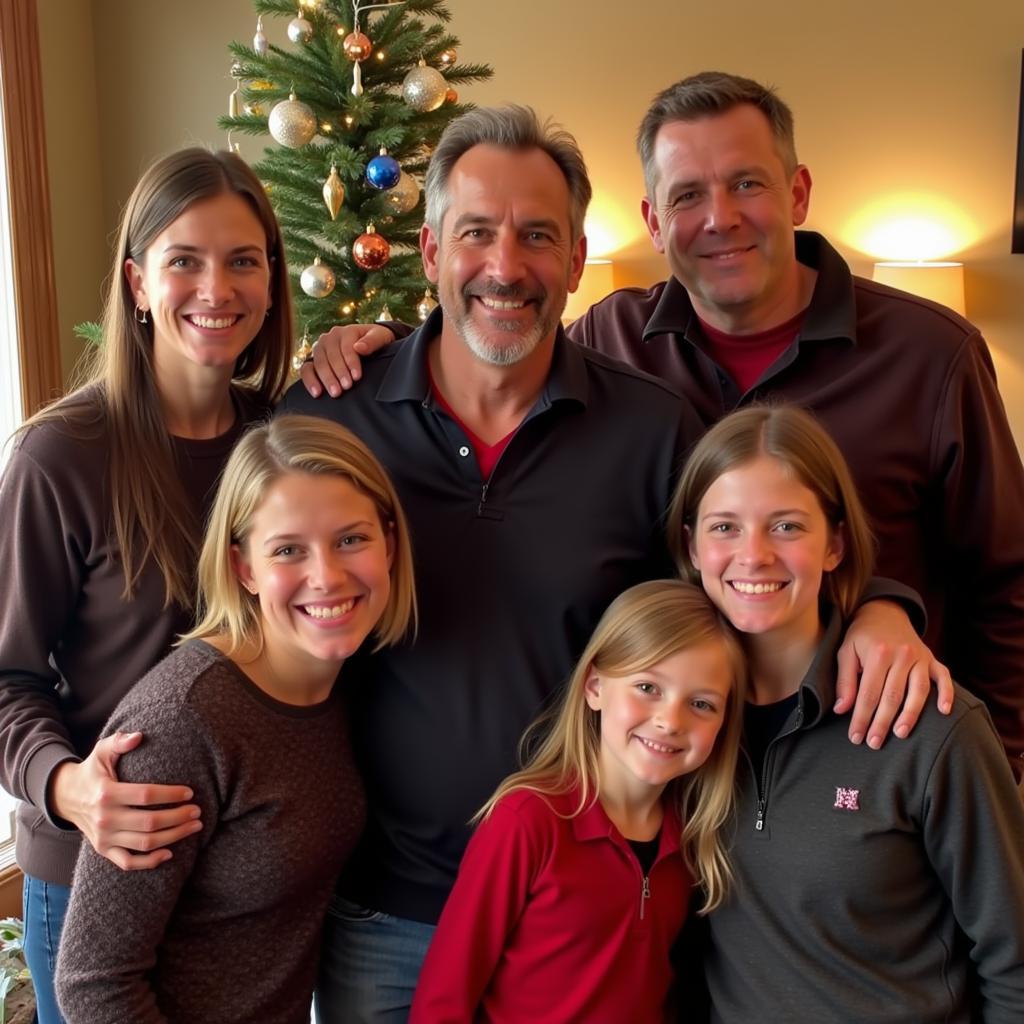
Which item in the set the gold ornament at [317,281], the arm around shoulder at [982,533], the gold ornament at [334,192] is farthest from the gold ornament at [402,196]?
the arm around shoulder at [982,533]

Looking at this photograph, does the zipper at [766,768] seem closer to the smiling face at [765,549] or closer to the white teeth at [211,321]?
the smiling face at [765,549]

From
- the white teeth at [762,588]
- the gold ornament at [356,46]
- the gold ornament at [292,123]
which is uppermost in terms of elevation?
the gold ornament at [356,46]

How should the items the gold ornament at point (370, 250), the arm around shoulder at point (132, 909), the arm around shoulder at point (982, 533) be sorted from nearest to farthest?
the arm around shoulder at point (132, 909)
the arm around shoulder at point (982, 533)
the gold ornament at point (370, 250)

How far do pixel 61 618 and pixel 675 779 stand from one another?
98 cm

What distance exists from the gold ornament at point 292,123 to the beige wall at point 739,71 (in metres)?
1.67

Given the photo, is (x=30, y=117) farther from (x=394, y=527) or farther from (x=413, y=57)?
(x=394, y=527)

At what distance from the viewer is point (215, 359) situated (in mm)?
1745

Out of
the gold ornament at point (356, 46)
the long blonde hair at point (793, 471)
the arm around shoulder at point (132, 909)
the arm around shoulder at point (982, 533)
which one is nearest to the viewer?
the arm around shoulder at point (132, 909)

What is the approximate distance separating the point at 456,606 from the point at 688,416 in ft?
1.68

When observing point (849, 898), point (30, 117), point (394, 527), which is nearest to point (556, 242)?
point (394, 527)

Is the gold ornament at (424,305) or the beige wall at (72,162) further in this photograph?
the beige wall at (72,162)

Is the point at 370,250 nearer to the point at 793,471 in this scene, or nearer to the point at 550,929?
the point at 793,471

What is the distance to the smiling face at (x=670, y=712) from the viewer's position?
1.48 meters

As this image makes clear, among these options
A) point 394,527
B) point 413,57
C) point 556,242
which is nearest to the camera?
point 394,527
